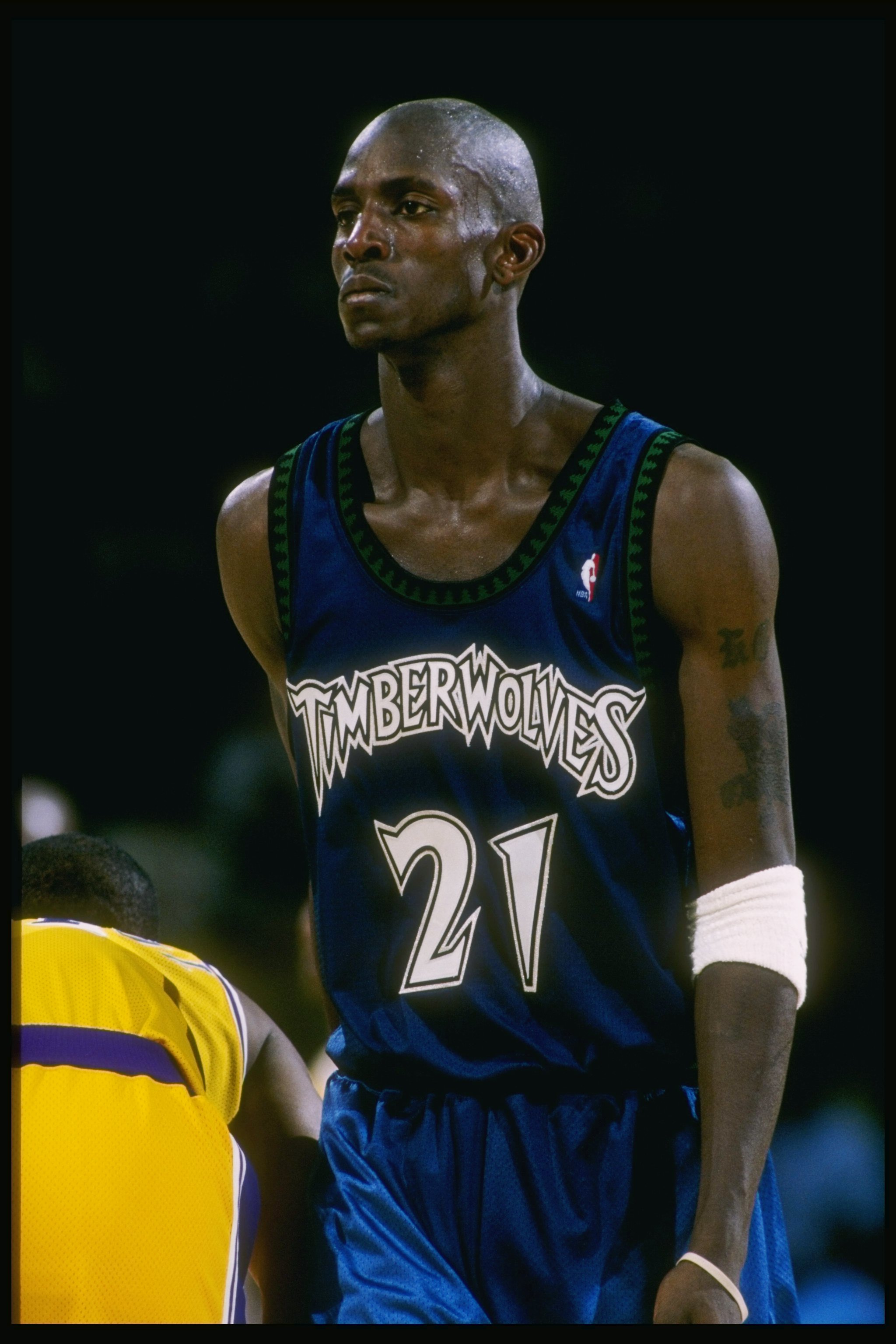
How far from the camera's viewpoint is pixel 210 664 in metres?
4.31

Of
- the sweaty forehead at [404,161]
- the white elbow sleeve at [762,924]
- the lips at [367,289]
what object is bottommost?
the white elbow sleeve at [762,924]

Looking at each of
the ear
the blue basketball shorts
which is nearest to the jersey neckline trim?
the ear

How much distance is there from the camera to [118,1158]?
198 centimetres

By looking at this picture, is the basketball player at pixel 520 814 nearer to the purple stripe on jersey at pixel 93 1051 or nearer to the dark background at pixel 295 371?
the purple stripe on jersey at pixel 93 1051

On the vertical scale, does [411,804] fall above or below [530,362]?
below

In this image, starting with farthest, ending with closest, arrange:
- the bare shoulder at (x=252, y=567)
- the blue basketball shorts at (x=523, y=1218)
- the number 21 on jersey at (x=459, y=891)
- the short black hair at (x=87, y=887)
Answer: the short black hair at (x=87, y=887)
the bare shoulder at (x=252, y=567)
the number 21 on jersey at (x=459, y=891)
the blue basketball shorts at (x=523, y=1218)

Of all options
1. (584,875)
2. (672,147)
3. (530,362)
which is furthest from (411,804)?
(672,147)

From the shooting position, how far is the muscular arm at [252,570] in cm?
219

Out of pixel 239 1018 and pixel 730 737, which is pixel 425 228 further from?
pixel 239 1018

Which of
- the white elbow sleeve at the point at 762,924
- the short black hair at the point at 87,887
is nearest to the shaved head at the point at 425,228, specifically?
the white elbow sleeve at the point at 762,924

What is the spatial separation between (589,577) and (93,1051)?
895 mm

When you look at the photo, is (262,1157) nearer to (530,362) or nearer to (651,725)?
(651,725)

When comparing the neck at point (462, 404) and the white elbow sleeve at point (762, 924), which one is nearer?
the white elbow sleeve at point (762, 924)

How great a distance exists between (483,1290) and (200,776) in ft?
8.36
